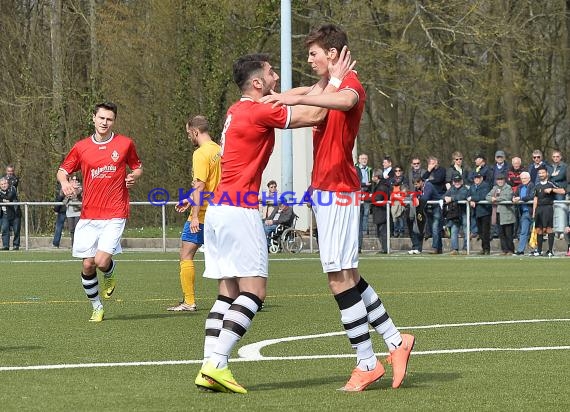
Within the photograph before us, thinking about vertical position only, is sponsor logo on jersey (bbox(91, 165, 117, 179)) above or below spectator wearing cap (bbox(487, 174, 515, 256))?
above

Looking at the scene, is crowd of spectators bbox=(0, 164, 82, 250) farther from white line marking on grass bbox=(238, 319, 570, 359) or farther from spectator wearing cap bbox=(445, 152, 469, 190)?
white line marking on grass bbox=(238, 319, 570, 359)

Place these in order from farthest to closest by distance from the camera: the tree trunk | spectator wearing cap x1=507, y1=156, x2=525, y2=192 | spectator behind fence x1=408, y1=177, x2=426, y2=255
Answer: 1. the tree trunk
2. spectator behind fence x1=408, y1=177, x2=426, y2=255
3. spectator wearing cap x1=507, y1=156, x2=525, y2=192

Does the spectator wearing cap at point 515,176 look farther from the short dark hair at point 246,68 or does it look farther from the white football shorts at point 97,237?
the short dark hair at point 246,68

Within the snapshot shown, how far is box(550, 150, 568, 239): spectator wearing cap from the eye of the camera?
1005 inches

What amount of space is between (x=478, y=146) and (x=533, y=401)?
138ft

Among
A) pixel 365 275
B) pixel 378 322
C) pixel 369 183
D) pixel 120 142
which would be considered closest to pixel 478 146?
pixel 369 183

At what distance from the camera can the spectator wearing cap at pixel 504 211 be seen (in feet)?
86.6

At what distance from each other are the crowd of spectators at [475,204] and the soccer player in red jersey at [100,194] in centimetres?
1384

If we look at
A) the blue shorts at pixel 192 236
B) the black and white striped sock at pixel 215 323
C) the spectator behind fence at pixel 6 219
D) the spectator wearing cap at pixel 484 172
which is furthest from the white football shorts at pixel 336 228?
the spectator behind fence at pixel 6 219

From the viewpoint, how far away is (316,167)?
8.17 metres

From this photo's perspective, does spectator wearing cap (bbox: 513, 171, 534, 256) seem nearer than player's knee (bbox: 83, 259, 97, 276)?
No

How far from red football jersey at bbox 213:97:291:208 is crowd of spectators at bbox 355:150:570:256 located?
705 inches

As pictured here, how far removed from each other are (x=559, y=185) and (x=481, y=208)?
5.80 feet

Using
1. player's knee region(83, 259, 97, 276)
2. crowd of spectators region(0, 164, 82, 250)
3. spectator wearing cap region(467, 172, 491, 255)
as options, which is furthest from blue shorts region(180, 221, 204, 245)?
crowd of spectators region(0, 164, 82, 250)
